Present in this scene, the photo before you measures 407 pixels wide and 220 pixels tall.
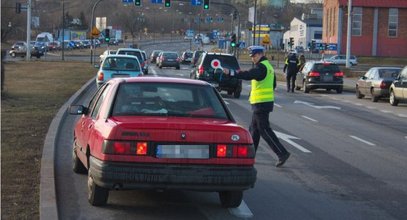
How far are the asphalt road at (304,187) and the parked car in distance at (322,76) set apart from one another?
15.1 m

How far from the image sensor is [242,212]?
7488mm

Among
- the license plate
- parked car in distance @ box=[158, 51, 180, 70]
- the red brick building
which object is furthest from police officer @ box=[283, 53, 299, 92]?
the red brick building

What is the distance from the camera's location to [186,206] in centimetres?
773

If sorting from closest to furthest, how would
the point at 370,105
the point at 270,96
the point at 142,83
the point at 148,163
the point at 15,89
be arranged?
the point at 148,163, the point at 142,83, the point at 270,96, the point at 15,89, the point at 370,105

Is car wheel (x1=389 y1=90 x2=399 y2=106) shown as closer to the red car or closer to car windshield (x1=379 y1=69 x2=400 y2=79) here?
car windshield (x1=379 y1=69 x2=400 y2=79)

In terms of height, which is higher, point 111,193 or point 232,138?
point 232,138

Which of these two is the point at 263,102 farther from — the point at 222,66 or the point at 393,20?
the point at 393,20

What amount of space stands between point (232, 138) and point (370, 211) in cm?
197

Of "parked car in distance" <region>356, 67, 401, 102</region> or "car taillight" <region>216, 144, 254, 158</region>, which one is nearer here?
"car taillight" <region>216, 144, 254, 158</region>

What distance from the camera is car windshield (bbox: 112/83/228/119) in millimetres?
7551

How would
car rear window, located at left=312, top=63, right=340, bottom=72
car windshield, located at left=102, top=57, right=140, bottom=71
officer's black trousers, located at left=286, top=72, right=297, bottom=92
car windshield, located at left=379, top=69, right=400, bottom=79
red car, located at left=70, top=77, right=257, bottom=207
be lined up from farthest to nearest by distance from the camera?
officer's black trousers, located at left=286, top=72, right=297, bottom=92 → car rear window, located at left=312, top=63, right=340, bottom=72 → car windshield, located at left=379, top=69, right=400, bottom=79 → car windshield, located at left=102, top=57, right=140, bottom=71 → red car, located at left=70, top=77, right=257, bottom=207

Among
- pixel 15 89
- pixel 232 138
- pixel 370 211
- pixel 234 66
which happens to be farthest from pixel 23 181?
pixel 234 66

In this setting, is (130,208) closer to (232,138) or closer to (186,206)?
(186,206)

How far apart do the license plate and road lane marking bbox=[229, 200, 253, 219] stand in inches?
33.5
